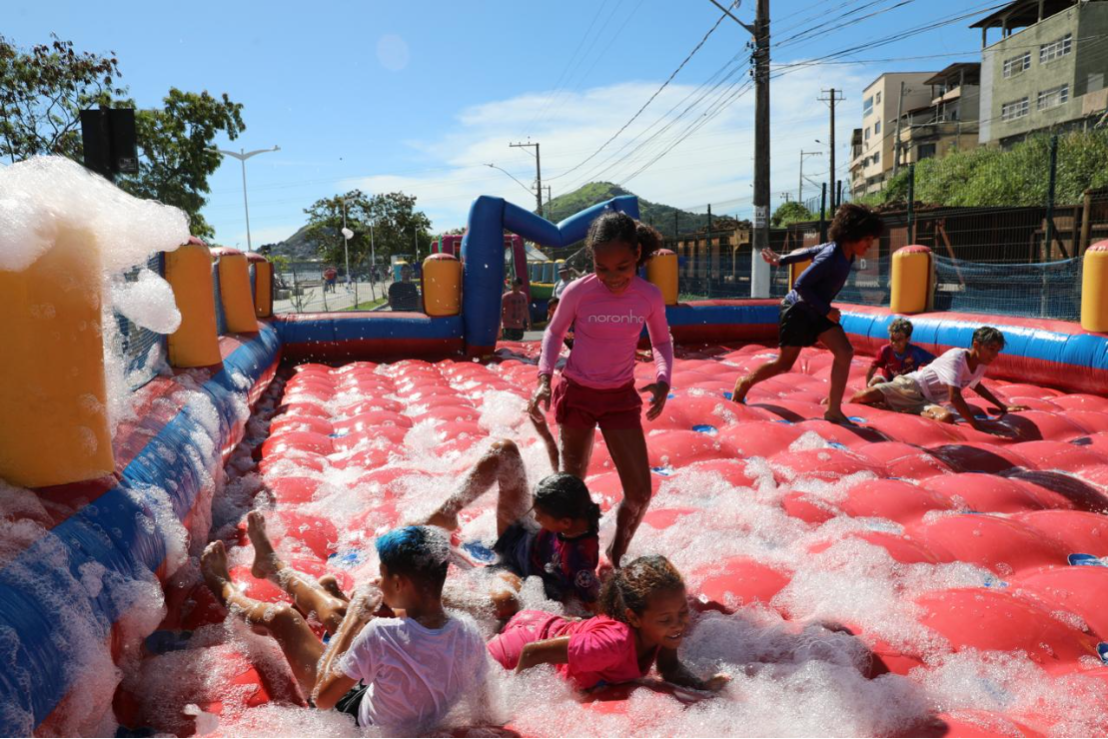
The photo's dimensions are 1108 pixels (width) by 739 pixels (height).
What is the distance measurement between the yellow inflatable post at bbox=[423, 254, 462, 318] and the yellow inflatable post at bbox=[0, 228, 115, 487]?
22.7 ft

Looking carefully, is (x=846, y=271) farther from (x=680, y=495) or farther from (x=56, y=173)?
(x=56, y=173)

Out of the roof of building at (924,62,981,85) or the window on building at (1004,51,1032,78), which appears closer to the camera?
the window on building at (1004,51,1032,78)

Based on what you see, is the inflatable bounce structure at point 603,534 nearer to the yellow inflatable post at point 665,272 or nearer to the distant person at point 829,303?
the distant person at point 829,303

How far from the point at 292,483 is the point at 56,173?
79.5 inches

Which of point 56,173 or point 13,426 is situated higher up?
point 56,173

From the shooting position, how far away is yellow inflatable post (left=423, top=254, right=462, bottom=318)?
9289 mm

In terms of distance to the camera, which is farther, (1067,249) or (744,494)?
(1067,249)

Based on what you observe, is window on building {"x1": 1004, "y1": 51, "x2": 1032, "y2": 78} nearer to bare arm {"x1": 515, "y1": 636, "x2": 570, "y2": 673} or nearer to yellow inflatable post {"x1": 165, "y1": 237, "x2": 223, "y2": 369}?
yellow inflatable post {"x1": 165, "y1": 237, "x2": 223, "y2": 369}

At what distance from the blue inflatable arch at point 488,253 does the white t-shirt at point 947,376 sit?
4725 mm

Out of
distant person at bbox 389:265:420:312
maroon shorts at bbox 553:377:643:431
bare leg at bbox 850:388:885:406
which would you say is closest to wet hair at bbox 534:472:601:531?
maroon shorts at bbox 553:377:643:431

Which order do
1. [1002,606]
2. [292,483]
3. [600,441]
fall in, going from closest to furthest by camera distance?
[1002,606] → [292,483] → [600,441]

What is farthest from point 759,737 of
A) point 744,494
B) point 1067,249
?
point 1067,249

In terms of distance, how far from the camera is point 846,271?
16.7 ft

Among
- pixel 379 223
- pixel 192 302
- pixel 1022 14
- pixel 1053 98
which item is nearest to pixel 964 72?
pixel 1022 14
